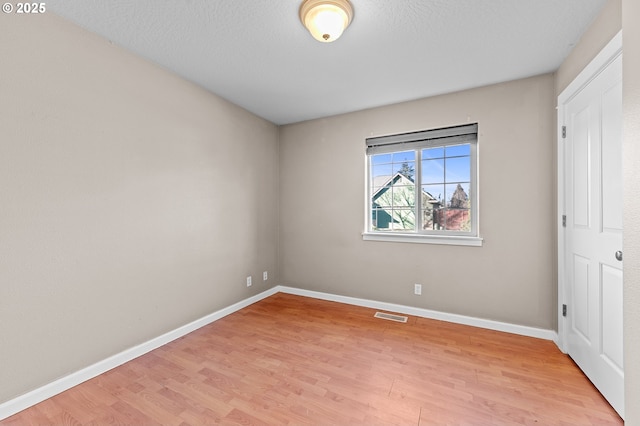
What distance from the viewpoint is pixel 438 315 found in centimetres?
284

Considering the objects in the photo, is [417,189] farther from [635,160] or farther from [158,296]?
[158,296]

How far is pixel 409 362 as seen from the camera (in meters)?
2.04

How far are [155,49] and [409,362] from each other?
318 cm

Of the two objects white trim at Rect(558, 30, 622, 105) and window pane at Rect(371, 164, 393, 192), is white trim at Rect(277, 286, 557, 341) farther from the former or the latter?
white trim at Rect(558, 30, 622, 105)

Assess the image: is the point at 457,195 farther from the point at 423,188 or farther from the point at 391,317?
the point at 391,317

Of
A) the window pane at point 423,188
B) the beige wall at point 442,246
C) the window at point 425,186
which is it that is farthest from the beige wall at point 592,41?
the window pane at point 423,188

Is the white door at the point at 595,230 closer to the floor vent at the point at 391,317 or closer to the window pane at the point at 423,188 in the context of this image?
the window pane at the point at 423,188

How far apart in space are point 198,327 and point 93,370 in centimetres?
87

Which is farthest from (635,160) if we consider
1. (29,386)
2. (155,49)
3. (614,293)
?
(29,386)

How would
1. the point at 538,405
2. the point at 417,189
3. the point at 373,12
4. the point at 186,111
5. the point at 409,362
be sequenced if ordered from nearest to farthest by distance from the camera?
the point at 538,405
the point at 373,12
the point at 409,362
the point at 186,111
the point at 417,189

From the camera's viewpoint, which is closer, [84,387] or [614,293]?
[614,293]

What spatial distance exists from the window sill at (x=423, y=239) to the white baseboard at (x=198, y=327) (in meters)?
0.76

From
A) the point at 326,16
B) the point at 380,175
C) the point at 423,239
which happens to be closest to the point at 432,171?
the point at 380,175

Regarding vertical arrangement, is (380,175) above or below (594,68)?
below
